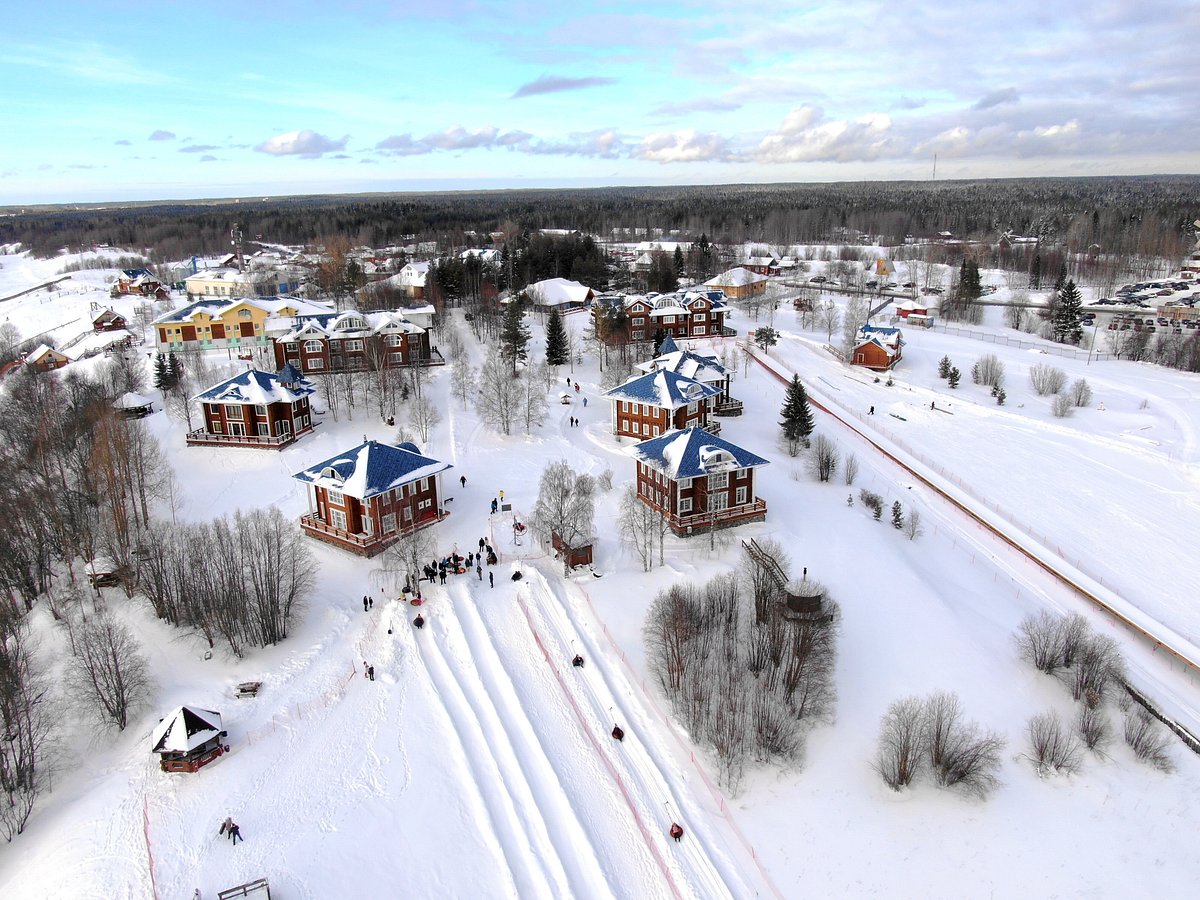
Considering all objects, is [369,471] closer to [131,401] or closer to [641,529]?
[641,529]

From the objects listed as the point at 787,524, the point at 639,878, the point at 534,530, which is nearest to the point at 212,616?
the point at 534,530

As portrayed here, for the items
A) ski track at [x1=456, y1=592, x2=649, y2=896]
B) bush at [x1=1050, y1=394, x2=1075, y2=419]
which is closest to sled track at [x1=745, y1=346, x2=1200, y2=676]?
bush at [x1=1050, y1=394, x2=1075, y2=419]

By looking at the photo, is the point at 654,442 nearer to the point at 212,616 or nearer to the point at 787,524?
the point at 787,524

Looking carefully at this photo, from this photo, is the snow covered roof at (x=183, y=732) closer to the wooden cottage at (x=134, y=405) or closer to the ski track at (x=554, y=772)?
the ski track at (x=554, y=772)

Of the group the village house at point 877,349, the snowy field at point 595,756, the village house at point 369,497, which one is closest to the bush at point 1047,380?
the village house at point 877,349

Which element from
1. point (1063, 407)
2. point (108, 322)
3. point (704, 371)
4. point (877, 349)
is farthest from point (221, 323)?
point (1063, 407)

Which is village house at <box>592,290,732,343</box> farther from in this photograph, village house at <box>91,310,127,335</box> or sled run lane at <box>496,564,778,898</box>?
village house at <box>91,310,127,335</box>
